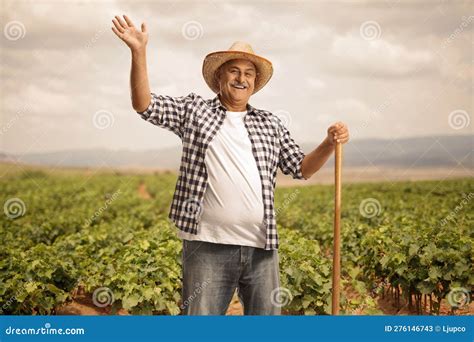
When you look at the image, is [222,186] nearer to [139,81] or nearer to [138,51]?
[139,81]

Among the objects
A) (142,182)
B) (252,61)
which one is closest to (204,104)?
(252,61)

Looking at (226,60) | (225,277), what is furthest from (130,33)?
(225,277)

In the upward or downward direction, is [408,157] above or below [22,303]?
above

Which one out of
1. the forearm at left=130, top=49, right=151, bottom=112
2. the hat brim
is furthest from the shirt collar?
the forearm at left=130, top=49, right=151, bottom=112

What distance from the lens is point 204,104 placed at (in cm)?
334

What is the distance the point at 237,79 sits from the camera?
3.37m

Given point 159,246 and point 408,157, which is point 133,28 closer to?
point 159,246

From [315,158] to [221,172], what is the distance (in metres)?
0.65

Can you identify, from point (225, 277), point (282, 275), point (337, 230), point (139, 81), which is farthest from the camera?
point (282, 275)

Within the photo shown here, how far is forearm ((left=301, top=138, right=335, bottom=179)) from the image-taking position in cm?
342

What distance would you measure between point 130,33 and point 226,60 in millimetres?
667

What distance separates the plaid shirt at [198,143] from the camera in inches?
126

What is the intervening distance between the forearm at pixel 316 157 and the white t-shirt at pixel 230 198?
0.38 meters

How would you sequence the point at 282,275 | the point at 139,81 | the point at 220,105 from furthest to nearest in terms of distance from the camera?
the point at 282,275 → the point at 220,105 → the point at 139,81
